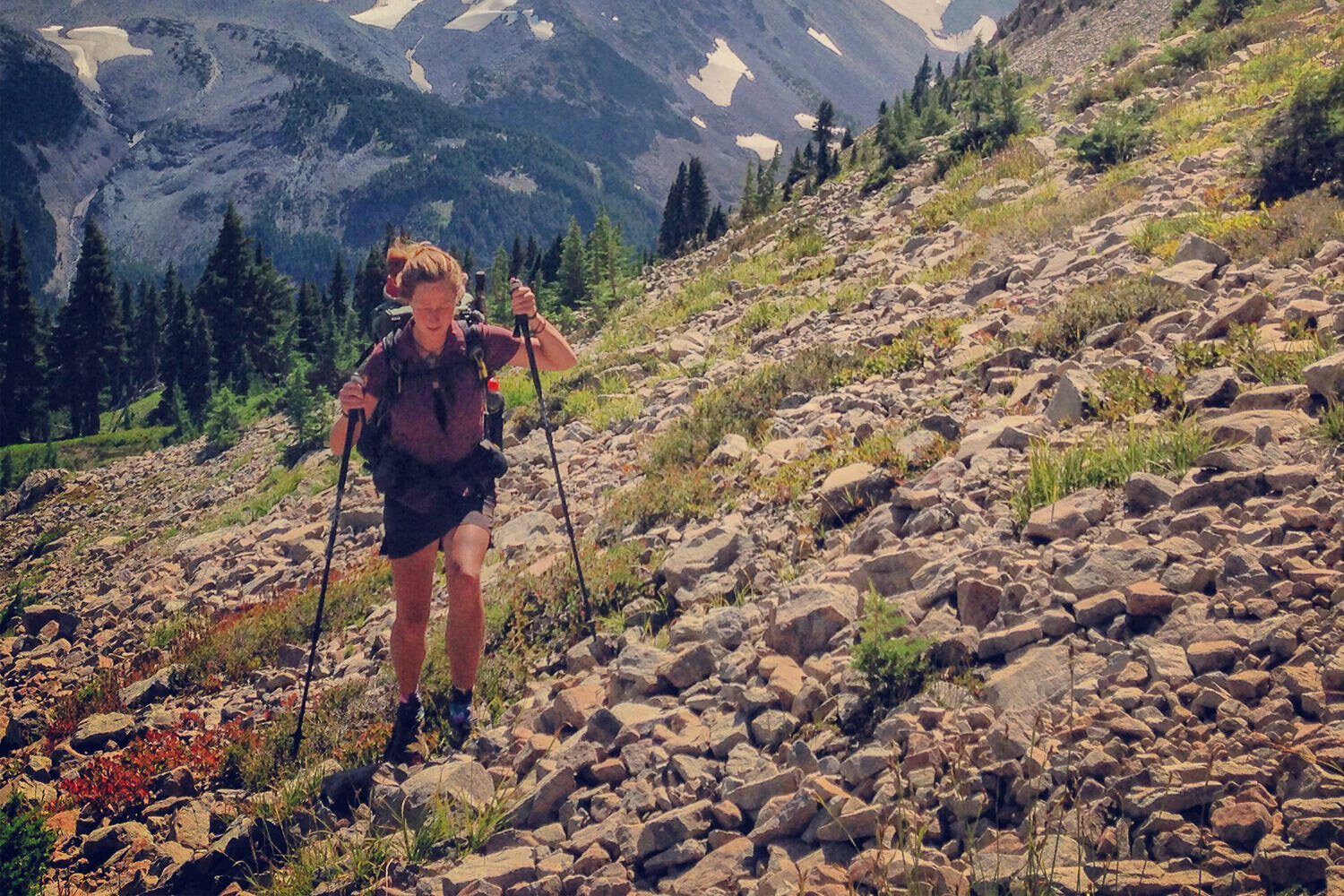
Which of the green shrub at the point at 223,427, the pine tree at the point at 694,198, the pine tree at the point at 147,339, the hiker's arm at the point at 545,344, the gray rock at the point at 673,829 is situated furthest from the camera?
the pine tree at the point at 147,339

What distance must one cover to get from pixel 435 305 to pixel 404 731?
8.98ft

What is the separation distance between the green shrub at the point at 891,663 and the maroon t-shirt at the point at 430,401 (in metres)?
2.87

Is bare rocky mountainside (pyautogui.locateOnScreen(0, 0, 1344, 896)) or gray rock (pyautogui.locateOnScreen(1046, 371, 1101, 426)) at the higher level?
gray rock (pyautogui.locateOnScreen(1046, 371, 1101, 426))

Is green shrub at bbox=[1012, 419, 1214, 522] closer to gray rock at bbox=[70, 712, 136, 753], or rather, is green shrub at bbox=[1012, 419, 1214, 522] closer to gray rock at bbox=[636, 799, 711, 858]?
gray rock at bbox=[636, 799, 711, 858]

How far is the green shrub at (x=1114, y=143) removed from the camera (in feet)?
49.2

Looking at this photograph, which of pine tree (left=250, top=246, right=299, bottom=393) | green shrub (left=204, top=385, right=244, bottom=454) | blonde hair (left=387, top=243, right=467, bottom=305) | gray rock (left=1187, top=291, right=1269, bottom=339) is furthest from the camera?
pine tree (left=250, top=246, right=299, bottom=393)

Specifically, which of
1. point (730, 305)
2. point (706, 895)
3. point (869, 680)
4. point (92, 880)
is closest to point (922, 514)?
point (869, 680)

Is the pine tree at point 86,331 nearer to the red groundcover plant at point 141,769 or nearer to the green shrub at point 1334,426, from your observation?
the red groundcover plant at point 141,769

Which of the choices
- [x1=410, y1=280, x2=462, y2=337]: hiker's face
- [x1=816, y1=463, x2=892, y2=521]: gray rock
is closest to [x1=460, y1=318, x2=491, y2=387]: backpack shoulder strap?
[x1=410, y1=280, x2=462, y2=337]: hiker's face

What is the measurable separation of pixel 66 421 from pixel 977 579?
325 feet

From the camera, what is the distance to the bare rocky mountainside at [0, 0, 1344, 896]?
383 centimetres

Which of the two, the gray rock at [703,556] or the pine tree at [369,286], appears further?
the pine tree at [369,286]

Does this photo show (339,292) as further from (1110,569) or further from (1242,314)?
(1110,569)

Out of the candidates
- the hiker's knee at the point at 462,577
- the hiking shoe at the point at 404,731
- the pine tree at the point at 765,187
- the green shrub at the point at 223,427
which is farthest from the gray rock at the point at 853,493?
the pine tree at the point at 765,187
